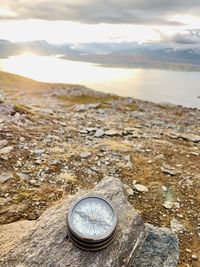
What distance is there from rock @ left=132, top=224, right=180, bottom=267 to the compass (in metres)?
1.24

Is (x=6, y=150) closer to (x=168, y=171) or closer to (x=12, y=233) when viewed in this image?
(x=12, y=233)

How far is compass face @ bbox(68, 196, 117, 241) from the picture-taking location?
252 inches

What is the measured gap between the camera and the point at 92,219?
6730mm

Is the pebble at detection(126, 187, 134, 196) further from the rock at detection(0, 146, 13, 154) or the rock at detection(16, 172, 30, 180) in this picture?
the rock at detection(0, 146, 13, 154)

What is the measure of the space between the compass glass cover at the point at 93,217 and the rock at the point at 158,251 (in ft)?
4.15

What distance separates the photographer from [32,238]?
6902 mm

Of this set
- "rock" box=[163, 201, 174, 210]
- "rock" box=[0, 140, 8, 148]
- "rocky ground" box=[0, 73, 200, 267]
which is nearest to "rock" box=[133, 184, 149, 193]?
"rocky ground" box=[0, 73, 200, 267]

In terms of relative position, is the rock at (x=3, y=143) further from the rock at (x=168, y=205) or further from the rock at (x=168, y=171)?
the rock at (x=168, y=205)

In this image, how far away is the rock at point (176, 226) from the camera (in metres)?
10.7

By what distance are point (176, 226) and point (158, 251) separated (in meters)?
3.45

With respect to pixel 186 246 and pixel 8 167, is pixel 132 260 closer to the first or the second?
pixel 186 246

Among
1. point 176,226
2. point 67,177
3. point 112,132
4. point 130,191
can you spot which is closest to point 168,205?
point 176,226

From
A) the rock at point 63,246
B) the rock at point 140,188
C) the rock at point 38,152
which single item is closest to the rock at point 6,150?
the rock at point 38,152

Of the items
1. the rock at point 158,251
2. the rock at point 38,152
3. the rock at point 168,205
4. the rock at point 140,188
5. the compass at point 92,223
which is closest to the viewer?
the compass at point 92,223
